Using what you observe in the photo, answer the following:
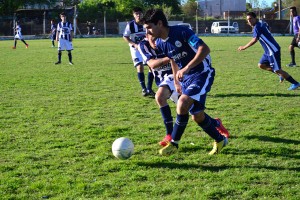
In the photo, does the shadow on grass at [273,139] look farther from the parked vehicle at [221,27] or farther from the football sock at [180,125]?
the parked vehicle at [221,27]

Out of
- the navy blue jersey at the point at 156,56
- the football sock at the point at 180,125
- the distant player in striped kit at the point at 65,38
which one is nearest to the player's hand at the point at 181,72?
the football sock at the point at 180,125

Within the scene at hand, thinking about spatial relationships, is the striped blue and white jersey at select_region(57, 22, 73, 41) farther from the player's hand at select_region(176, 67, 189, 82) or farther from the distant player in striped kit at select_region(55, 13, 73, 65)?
the player's hand at select_region(176, 67, 189, 82)

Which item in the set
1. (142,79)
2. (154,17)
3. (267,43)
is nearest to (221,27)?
(267,43)

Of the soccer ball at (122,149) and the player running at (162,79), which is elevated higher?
the player running at (162,79)

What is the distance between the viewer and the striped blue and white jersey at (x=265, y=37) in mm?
10430

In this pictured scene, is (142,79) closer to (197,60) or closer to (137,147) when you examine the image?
(137,147)

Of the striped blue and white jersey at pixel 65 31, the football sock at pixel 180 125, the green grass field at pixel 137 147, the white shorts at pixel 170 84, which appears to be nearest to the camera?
the green grass field at pixel 137 147

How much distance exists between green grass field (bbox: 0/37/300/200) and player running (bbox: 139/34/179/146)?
335mm

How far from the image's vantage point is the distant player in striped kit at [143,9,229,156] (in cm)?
517

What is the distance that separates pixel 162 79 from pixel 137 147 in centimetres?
109

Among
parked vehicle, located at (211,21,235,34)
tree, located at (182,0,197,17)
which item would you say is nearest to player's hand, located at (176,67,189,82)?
parked vehicle, located at (211,21,235,34)

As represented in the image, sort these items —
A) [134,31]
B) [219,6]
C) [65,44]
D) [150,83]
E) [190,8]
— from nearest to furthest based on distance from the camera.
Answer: [150,83], [134,31], [65,44], [190,8], [219,6]

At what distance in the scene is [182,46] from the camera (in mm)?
5340

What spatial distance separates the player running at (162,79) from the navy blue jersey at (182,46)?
334 millimetres
